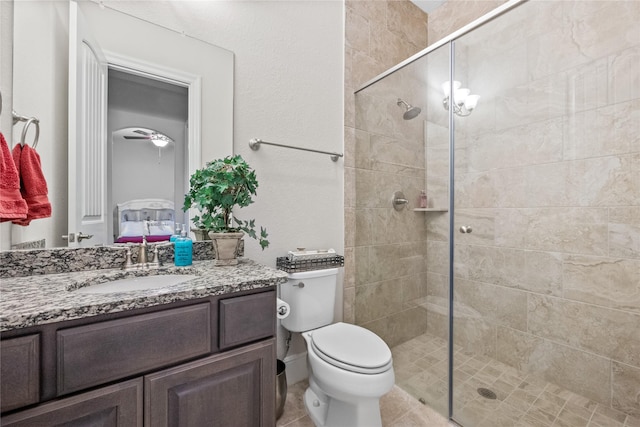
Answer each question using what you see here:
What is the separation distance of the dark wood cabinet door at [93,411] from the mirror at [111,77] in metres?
0.66

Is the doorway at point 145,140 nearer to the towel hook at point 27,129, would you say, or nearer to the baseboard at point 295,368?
the towel hook at point 27,129

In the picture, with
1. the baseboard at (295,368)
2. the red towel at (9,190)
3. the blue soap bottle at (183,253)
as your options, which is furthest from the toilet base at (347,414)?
the red towel at (9,190)

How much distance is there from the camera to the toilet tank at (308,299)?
155 cm

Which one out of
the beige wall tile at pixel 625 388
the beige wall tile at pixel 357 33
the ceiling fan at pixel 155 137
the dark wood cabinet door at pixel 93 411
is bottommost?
the beige wall tile at pixel 625 388

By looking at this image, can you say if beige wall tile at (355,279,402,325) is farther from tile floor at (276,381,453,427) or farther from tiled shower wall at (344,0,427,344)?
tile floor at (276,381,453,427)

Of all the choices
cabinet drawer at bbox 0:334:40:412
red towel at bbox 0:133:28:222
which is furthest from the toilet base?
red towel at bbox 0:133:28:222

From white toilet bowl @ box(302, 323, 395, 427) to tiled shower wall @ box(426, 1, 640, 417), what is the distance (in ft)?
2.14

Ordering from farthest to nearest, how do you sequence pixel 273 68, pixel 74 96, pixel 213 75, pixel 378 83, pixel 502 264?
1. pixel 378 83
2. pixel 502 264
3. pixel 273 68
4. pixel 213 75
5. pixel 74 96

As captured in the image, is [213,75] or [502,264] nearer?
[213,75]

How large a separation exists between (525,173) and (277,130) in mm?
1550

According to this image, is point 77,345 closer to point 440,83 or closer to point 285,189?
Result: point 285,189

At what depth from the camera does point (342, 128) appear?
1961 mm

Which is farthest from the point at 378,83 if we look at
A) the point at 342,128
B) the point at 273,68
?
the point at 273,68

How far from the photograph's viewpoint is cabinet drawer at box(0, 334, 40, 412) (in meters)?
0.63
